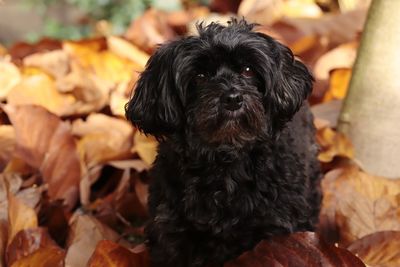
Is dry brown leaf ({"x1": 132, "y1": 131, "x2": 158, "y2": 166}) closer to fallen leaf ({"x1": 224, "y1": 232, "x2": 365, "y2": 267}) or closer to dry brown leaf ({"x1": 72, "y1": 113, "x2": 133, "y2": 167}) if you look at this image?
dry brown leaf ({"x1": 72, "y1": 113, "x2": 133, "y2": 167})

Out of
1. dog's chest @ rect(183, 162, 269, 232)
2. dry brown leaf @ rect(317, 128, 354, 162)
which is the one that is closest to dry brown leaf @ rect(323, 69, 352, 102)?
dry brown leaf @ rect(317, 128, 354, 162)

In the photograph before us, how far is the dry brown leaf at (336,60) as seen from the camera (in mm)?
4336

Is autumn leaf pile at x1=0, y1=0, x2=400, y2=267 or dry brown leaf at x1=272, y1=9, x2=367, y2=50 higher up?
dry brown leaf at x1=272, y1=9, x2=367, y2=50

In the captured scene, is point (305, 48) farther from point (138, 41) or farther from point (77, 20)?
point (77, 20)

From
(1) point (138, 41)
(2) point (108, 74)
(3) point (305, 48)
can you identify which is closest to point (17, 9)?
(1) point (138, 41)

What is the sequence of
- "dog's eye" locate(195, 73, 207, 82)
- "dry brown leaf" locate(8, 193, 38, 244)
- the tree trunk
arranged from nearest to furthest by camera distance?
"dog's eye" locate(195, 73, 207, 82) → "dry brown leaf" locate(8, 193, 38, 244) → the tree trunk

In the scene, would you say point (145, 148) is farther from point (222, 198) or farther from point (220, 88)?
point (220, 88)

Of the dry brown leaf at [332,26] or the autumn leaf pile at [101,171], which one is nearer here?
the autumn leaf pile at [101,171]

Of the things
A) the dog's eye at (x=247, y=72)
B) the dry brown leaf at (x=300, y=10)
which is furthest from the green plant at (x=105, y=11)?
the dog's eye at (x=247, y=72)

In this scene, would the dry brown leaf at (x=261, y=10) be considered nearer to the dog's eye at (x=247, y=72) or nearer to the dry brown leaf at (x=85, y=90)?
the dry brown leaf at (x=85, y=90)

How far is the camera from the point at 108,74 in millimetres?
4348

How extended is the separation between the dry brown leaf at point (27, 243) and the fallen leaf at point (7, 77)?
132 centimetres

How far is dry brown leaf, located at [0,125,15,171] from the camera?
3475 millimetres

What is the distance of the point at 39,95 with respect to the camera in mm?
3822
